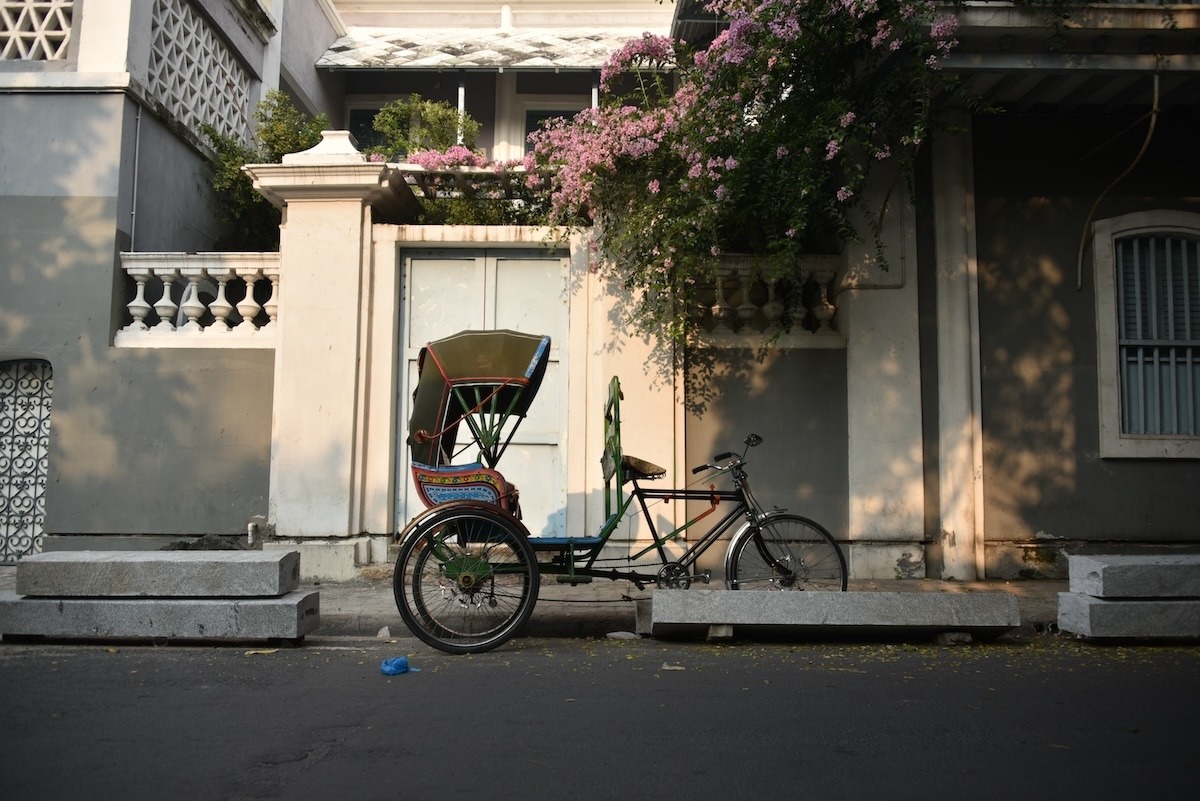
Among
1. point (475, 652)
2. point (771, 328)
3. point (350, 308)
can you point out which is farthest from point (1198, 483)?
point (350, 308)

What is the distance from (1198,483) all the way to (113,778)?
8.78 meters

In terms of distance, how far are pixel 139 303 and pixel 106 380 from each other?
768 millimetres

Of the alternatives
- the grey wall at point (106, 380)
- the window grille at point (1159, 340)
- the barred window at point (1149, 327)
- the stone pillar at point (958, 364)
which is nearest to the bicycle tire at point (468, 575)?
the grey wall at point (106, 380)

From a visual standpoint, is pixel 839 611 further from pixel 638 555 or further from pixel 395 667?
pixel 395 667

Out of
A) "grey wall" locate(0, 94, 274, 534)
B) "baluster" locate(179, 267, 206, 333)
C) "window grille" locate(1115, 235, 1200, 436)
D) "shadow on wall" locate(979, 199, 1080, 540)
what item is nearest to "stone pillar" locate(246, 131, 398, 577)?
"grey wall" locate(0, 94, 274, 534)

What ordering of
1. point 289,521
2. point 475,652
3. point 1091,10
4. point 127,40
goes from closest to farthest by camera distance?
1. point 475,652
2. point 1091,10
3. point 289,521
4. point 127,40

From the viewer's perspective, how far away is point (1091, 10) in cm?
736

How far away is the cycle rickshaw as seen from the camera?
6.08 meters

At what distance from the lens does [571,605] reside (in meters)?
7.47

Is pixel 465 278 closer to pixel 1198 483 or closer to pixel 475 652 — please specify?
pixel 475 652

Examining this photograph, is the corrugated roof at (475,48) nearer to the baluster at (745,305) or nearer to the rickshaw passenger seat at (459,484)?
the baluster at (745,305)

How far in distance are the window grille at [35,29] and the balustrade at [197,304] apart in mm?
2220

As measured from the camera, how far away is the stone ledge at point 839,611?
602 cm

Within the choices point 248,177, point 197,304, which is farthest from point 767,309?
point 248,177
